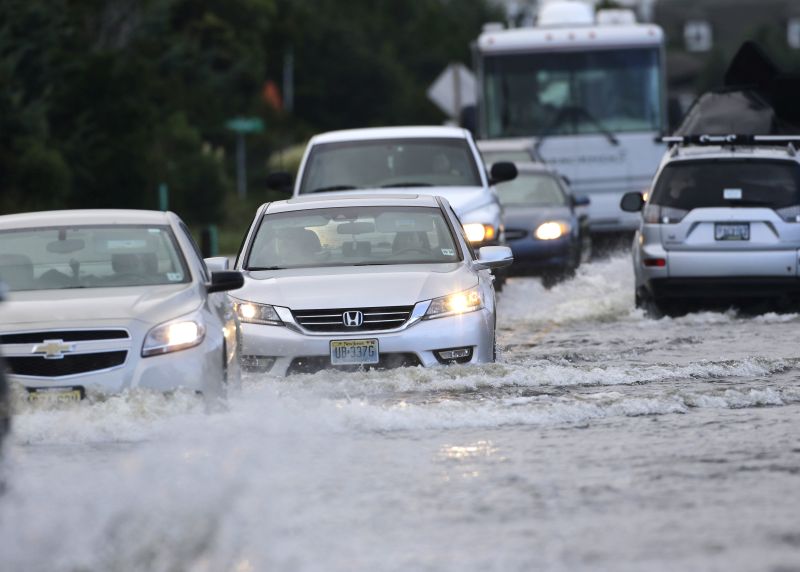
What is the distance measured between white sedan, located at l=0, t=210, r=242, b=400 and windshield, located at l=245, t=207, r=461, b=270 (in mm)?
1780

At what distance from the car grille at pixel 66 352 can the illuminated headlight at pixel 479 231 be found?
354 inches

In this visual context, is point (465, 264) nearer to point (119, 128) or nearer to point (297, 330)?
point (297, 330)

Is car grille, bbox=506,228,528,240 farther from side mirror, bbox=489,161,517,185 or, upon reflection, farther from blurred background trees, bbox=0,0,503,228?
blurred background trees, bbox=0,0,503,228

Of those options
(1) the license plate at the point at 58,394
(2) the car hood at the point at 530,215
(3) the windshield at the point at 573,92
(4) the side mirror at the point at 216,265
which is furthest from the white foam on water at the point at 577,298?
(1) the license plate at the point at 58,394

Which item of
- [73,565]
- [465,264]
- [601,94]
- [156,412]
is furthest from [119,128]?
[73,565]

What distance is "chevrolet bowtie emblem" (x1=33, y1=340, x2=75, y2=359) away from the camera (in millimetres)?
11461

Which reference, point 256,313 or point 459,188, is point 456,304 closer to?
point 256,313

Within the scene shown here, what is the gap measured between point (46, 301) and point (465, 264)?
3.73m

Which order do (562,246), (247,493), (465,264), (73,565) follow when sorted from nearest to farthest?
(73,565)
(247,493)
(465,264)
(562,246)

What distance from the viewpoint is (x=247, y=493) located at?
9.40 m

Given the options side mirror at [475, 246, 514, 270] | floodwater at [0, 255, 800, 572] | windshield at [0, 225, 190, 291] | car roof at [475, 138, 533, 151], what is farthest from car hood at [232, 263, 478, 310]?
car roof at [475, 138, 533, 151]

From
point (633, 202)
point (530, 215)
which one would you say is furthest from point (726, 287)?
point (530, 215)

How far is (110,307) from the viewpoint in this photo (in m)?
11.8

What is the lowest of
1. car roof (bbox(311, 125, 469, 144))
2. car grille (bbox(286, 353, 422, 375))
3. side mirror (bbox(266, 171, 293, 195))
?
side mirror (bbox(266, 171, 293, 195))
